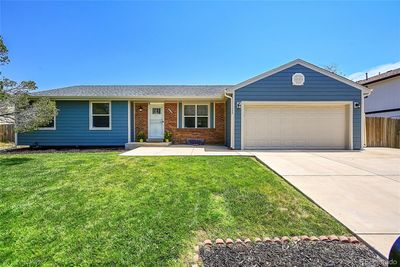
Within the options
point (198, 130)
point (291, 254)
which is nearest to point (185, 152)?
point (198, 130)

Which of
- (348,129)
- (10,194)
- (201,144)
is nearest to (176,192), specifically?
(10,194)

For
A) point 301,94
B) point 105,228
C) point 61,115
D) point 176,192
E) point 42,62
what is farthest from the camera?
point 42,62

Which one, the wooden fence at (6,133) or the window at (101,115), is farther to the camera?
the wooden fence at (6,133)

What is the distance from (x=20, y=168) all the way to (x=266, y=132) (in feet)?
32.9

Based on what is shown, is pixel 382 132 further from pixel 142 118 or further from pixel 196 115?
pixel 142 118

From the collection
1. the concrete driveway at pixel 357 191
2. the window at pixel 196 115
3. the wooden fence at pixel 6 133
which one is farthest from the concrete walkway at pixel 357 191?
the wooden fence at pixel 6 133

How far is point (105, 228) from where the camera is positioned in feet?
10.9

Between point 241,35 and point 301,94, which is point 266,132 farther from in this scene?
point 241,35

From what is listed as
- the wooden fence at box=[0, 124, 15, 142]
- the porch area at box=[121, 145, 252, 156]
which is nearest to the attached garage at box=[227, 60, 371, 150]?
the porch area at box=[121, 145, 252, 156]

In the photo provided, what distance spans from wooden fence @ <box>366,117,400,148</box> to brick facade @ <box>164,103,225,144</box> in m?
8.55

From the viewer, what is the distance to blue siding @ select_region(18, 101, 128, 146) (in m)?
13.1

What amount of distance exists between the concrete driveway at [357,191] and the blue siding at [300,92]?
4.05 m

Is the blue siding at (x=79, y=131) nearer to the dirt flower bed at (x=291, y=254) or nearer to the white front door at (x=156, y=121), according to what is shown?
the white front door at (x=156, y=121)

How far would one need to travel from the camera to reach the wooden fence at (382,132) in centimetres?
1335
